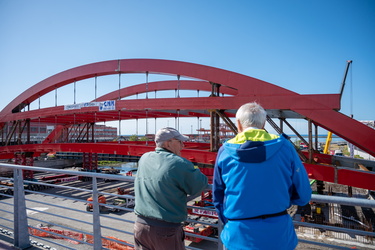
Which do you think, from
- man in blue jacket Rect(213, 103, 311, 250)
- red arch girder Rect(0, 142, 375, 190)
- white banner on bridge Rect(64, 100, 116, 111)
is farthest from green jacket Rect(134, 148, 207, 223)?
white banner on bridge Rect(64, 100, 116, 111)

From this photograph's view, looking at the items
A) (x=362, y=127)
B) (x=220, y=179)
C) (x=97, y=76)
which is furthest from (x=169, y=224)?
(x=97, y=76)

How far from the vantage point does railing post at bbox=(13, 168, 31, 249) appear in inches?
141

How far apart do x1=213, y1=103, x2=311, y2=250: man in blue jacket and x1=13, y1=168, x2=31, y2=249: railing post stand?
3533 mm

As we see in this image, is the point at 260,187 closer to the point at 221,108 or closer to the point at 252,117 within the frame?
the point at 252,117

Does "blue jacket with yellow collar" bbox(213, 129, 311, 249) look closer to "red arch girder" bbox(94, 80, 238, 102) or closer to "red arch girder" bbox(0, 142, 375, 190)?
"red arch girder" bbox(0, 142, 375, 190)

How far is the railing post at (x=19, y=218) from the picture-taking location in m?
3.57

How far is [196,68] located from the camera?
43.8ft

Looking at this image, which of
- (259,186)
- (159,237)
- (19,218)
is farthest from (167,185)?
(19,218)

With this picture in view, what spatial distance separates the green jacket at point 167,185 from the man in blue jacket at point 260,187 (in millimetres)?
428

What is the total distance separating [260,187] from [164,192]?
0.87 m

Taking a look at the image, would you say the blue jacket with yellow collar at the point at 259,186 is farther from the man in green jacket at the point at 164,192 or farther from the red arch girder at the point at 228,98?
the red arch girder at the point at 228,98

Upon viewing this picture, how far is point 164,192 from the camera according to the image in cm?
201

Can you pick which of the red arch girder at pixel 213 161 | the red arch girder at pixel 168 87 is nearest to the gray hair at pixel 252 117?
the red arch girder at pixel 213 161

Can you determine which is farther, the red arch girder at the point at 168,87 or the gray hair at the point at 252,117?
the red arch girder at the point at 168,87
